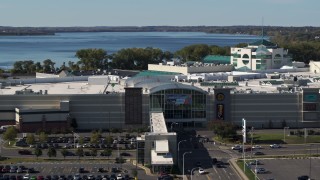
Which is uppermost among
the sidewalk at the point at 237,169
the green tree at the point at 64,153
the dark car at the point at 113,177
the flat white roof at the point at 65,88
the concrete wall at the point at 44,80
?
the concrete wall at the point at 44,80

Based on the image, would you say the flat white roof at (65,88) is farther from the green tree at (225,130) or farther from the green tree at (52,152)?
the green tree at (52,152)

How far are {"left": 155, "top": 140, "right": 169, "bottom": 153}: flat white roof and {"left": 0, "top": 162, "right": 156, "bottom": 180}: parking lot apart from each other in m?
0.94

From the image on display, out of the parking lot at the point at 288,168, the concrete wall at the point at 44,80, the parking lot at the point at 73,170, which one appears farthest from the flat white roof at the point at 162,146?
the concrete wall at the point at 44,80

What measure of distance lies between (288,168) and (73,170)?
286 inches

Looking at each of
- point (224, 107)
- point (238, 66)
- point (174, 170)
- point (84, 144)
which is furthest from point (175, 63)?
point (174, 170)

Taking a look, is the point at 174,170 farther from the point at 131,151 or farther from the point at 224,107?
the point at 224,107

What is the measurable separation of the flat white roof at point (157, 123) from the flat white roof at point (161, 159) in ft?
6.83

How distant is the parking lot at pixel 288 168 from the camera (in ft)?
76.4

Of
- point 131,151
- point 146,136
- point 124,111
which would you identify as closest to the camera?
point 146,136

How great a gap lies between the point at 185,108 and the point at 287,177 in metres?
10.7

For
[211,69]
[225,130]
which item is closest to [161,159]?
[225,130]

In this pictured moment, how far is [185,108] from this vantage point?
33062 millimetres

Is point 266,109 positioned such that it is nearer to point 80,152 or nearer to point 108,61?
point 80,152

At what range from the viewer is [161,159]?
24172mm
